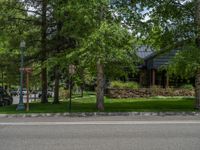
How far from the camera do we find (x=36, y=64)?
38625 mm

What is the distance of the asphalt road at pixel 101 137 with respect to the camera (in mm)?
12492

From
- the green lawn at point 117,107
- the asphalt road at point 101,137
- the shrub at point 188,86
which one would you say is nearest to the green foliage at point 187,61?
the green lawn at point 117,107

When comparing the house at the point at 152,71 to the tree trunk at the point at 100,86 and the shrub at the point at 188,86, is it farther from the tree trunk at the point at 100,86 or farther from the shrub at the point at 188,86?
the tree trunk at the point at 100,86

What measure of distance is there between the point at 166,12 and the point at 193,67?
4189 millimetres

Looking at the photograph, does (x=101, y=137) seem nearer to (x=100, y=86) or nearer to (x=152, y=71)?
(x=100, y=86)

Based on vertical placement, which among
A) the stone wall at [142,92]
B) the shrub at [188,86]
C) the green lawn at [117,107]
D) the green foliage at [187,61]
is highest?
the green foliage at [187,61]

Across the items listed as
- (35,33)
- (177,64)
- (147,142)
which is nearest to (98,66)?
(177,64)

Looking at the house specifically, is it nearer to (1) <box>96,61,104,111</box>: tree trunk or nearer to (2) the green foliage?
(2) the green foliage

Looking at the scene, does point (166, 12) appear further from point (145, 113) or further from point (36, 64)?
point (36, 64)

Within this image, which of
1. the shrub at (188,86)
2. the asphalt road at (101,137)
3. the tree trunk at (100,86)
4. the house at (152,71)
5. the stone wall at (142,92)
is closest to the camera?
the asphalt road at (101,137)

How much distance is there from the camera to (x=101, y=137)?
47.4 feet

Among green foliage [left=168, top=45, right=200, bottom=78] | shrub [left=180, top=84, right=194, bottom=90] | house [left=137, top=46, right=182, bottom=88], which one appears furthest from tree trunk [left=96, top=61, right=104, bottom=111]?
house [left=137, top=46, right=182, bottom=88]

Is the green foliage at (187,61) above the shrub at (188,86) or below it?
above

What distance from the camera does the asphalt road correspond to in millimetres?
12492
